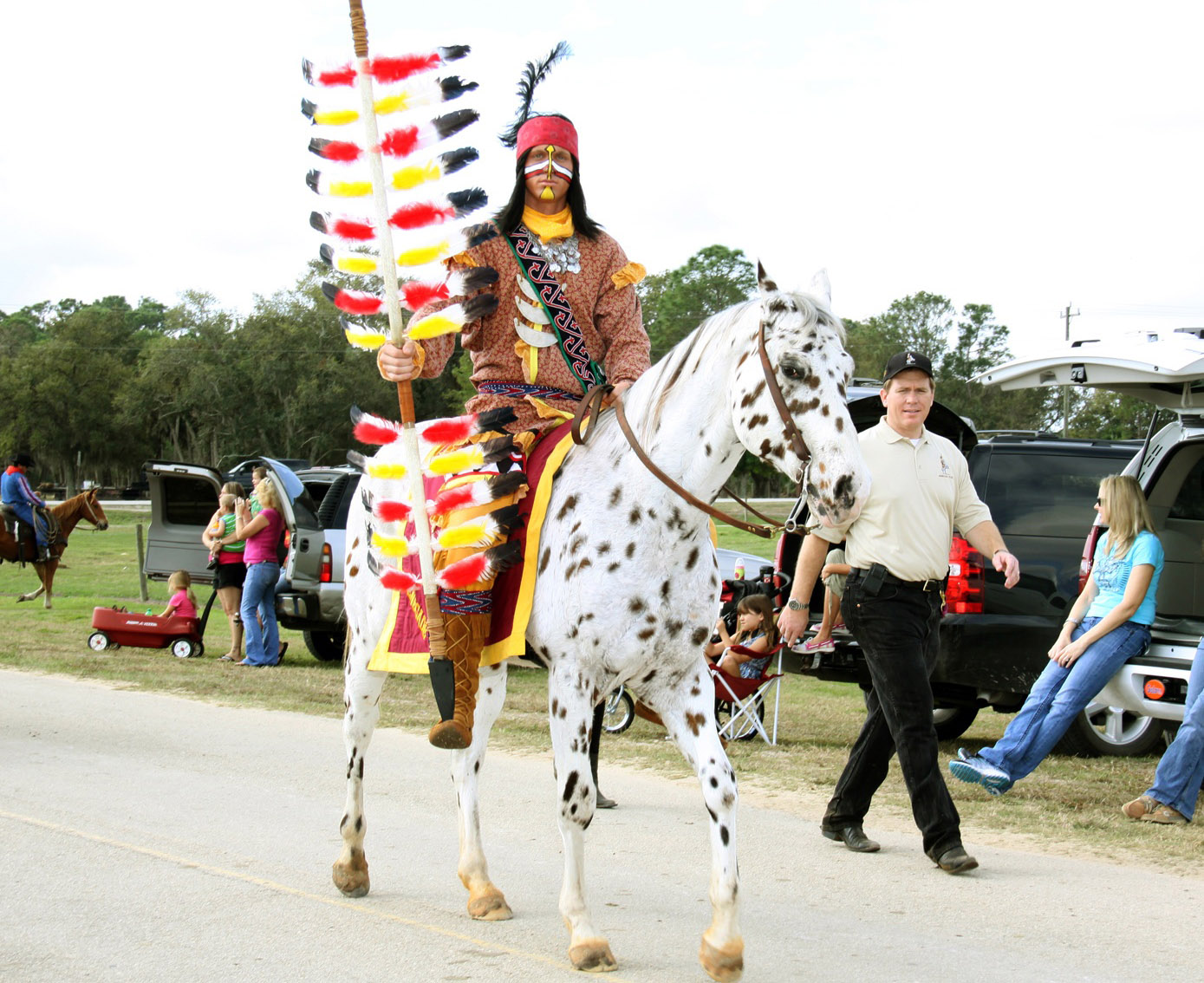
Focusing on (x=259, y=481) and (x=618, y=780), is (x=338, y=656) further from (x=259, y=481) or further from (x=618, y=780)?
(x=618, y=780)

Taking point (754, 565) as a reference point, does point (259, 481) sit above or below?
above

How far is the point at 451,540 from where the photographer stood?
15.3ft

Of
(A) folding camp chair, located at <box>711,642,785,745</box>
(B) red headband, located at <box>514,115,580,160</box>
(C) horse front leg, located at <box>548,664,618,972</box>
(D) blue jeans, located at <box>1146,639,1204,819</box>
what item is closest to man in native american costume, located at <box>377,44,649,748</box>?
(B) red headband, located at <box>514,115,580,160</box>

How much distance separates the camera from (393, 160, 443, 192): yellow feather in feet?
15.5

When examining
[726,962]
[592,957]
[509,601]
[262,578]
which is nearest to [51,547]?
[262,578]

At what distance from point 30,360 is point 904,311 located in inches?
2276

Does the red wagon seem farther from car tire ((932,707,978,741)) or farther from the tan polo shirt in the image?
the tan polo shirt

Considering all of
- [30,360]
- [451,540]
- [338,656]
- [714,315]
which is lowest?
[338,656]

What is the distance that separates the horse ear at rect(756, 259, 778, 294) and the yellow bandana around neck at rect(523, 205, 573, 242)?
1.04 metres

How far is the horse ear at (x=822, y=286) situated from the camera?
Answer: 4414mm

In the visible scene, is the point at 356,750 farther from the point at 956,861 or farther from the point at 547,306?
the point at 956,861

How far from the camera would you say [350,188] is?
476 cm

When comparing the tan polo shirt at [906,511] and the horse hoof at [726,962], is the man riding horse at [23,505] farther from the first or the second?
the horse hoof at [726,962]

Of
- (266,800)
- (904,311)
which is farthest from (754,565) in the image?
(904,311)
